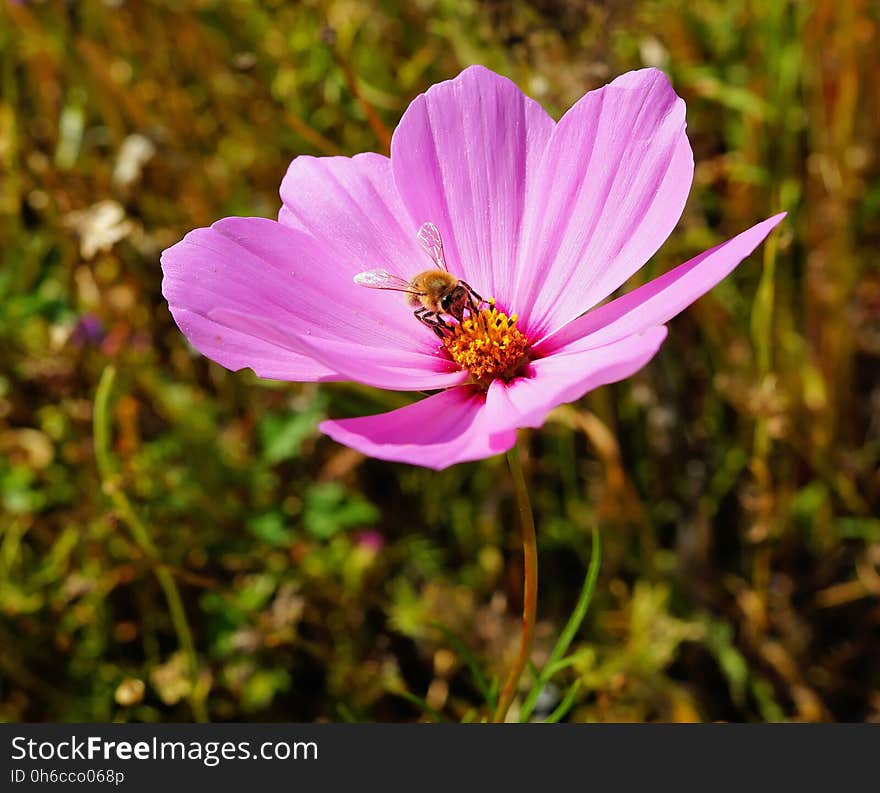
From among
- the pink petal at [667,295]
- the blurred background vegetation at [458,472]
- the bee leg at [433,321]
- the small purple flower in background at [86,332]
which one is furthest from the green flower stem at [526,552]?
the small purple flower in background at [86,332]

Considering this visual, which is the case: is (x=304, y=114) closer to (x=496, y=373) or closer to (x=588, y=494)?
(x=588, y=494)

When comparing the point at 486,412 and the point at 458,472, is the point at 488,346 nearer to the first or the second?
the point at 486,412

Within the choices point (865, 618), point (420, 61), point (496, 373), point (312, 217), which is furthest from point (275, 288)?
point (865, 618)

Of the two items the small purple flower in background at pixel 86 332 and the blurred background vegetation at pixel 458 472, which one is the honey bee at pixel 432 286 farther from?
the small purple flower in background at pixel 86 332

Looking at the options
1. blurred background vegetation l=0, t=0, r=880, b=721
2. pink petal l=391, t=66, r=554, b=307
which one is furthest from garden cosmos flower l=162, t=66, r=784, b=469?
blurred background vegetation l=0, t=0, r=880, b=721

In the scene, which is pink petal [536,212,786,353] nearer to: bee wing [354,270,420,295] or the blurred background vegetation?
bee wing [354,270,420,295]

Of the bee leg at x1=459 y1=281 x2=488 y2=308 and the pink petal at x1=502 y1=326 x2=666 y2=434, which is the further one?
the bee leg at x1=459 y1=281 x2=488 y2=308

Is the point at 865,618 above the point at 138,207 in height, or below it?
below
